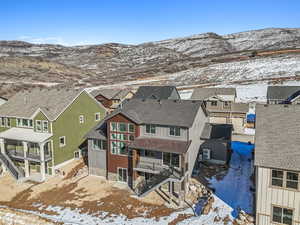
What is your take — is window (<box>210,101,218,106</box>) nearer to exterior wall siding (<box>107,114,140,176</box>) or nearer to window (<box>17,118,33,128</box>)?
exterior wall siding (<box>107,114,140,176</box>)

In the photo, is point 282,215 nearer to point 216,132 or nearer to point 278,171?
point 278,171

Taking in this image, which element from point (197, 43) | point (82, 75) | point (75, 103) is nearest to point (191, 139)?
point (75, 103)

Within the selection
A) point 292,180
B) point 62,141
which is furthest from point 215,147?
point 62,141

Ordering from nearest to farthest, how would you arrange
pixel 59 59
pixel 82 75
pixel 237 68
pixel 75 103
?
pixel 75 103
pixel 237 68
pixel 82 75
pixel 59 59

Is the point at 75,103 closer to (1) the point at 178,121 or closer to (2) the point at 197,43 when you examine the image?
(1) the point at 178,121

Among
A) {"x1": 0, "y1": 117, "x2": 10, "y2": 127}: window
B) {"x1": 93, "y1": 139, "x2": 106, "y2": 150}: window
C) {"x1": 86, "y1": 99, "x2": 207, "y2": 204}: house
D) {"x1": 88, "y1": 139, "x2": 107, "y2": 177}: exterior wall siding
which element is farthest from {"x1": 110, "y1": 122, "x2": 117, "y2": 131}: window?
{"x1": 0, "y1": 117, "x2": 10, "y2": 127}: window
